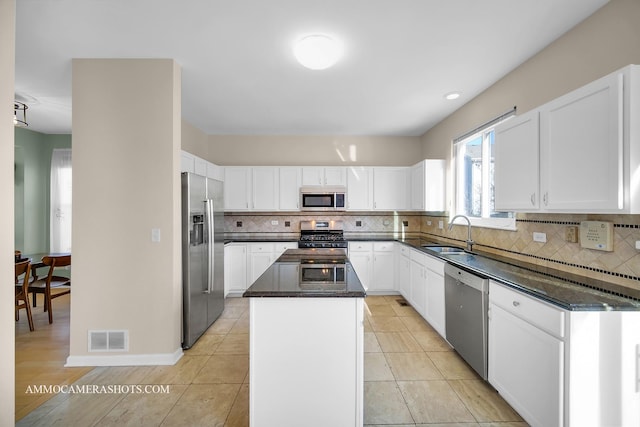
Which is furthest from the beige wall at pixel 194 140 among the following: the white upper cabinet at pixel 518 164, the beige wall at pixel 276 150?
the white upper cabinet at pixel 518 164

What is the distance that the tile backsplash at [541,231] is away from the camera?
5.72 feet

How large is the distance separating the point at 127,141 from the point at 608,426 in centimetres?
381

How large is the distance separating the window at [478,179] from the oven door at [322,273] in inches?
72.0

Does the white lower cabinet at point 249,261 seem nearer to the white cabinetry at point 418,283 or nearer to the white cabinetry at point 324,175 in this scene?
the white cabinetry at point 324,175

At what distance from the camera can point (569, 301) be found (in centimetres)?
149

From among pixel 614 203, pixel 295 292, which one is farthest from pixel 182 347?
pixel 614 203

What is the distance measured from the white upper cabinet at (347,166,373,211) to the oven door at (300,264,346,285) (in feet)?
8.67

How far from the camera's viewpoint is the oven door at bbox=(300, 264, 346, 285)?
1860 millimetres

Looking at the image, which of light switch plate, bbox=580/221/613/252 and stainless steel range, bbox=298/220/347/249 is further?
stainless steel range, bbox=298/220/347/249

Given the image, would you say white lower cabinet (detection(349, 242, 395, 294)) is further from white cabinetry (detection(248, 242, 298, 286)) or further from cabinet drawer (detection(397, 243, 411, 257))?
white cabinetry (detection(248, 242, 298, 286))

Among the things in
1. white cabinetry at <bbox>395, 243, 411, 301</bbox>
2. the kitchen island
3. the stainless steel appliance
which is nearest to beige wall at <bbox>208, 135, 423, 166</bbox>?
white cabinetry at <bbox>395, 243, 411, 301</bbox>

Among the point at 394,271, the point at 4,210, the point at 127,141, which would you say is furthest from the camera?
the point at 394,271

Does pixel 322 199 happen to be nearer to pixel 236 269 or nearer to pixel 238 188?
pixel 238 188

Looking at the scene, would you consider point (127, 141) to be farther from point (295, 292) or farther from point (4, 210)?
point (295, 292)
